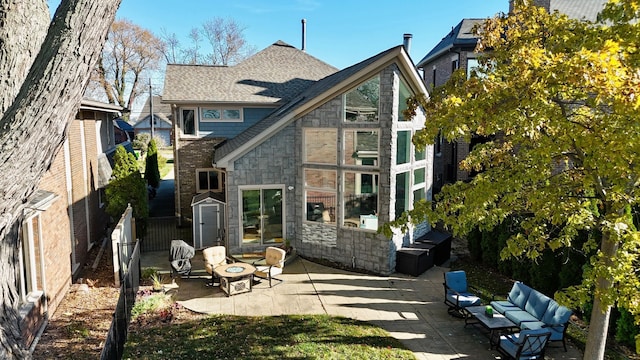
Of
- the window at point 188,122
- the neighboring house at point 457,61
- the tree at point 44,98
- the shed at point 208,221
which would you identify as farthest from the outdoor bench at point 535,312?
the window at point 188,122

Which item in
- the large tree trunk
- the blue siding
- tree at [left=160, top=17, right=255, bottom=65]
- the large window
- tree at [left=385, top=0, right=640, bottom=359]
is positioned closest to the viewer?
tree at [left=385, top=0, right=640, bottom=359]

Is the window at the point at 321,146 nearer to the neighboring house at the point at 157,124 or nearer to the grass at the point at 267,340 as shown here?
the grass at the point at 267,340

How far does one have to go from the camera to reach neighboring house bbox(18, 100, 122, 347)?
368 inches

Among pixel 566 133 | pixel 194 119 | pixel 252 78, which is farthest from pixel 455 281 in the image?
pixel 252 78

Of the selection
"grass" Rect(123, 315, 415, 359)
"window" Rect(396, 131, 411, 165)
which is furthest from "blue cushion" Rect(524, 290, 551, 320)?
"window" Rect(396, 131, 411, 165)

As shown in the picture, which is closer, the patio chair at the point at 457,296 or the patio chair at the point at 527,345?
the patio chair at the point at 527,345

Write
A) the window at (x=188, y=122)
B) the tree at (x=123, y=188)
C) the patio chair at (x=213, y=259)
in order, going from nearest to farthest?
the patio chair at (x=213, y=259), the tree at (x=123, y=188), the window at (x=188, y=122)

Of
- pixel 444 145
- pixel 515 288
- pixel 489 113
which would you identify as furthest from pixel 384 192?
pixel 444 145

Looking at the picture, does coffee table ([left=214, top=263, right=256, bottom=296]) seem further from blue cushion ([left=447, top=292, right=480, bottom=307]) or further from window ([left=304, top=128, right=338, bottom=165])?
blue cushion ([left=447, top=292, right=480, bottom=307])

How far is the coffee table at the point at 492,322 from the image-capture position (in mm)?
9203

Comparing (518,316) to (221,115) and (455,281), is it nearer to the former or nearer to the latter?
(455,281)

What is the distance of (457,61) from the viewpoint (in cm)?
2202

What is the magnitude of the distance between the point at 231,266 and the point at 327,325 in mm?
3848

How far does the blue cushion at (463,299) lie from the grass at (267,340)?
6.76ft
